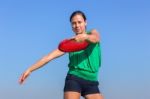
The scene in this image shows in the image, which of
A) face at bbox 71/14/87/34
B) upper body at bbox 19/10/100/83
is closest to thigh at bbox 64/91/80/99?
upper body at bbox 19/10/100/83

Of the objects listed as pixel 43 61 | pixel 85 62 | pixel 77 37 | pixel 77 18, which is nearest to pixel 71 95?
pixel 85 62

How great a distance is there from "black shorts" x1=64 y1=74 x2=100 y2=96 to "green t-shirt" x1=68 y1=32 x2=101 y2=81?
12 centimetres

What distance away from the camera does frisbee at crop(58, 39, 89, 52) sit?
13.3 m

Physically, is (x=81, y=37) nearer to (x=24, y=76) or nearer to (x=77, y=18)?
(x=77, y=18)

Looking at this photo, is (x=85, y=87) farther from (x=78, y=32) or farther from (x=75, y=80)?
(x=78, y=32)

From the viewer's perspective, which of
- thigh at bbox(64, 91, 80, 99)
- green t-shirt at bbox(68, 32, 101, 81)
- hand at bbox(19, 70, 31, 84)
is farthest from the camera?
green t-shirt at bbox(68, 32, 101, 81)

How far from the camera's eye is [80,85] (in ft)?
45.4

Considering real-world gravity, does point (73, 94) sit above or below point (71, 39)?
below

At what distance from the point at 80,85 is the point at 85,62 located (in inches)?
22.7

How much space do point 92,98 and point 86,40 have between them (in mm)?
1499

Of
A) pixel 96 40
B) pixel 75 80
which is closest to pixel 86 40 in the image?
pixel 96 40

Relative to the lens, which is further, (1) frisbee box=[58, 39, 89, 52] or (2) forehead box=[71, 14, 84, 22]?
(2) forehead box=[71, 14, 84, 22]

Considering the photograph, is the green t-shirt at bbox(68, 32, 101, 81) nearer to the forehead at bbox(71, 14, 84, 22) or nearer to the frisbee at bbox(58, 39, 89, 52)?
the frisbee at bbox(58, 39, 89, 52)

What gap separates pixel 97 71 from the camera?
1391 centimetres
